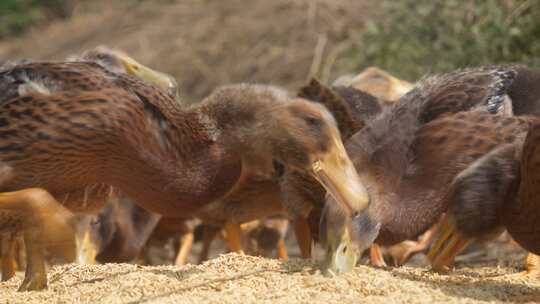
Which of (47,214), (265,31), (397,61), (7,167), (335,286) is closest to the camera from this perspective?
(335,286)

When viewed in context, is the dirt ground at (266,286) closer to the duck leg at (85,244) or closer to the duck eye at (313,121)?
the duck eye at (313,121)

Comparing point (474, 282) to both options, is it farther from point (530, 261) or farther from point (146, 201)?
point (146, 201)

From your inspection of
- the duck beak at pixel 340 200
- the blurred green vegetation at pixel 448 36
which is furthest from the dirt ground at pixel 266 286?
the blurred green vegetation at pixel 448 36

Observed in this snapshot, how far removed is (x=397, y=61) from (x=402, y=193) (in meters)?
6.59

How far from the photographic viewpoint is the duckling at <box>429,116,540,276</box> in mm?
4996

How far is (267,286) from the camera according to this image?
489cm

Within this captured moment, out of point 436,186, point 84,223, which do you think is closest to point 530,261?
point 436,186

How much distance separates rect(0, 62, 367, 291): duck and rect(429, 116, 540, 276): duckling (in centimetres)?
65

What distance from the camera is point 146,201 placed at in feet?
19.1

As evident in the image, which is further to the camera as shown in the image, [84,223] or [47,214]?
[84,223]

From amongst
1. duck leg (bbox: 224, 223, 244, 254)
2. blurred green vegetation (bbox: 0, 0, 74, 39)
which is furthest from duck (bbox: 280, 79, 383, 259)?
blurred green vegetation (bbox: 0, 0, 74, 39)

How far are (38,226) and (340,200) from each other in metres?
1.69

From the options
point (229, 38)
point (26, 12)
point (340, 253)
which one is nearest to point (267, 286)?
point (340, 253)

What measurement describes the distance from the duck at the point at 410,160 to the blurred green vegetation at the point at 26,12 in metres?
16.5
